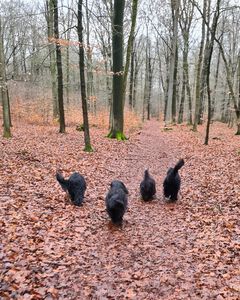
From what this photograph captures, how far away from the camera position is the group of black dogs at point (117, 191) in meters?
6.82

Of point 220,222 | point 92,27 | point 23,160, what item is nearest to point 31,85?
point 92,27

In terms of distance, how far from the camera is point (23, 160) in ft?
38.5

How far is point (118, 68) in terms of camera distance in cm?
1766

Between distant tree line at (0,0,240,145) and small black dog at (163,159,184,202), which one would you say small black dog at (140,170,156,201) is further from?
distant tree line at (0,0,240,145)

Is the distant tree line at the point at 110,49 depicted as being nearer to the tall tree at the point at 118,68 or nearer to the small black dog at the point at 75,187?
the tall tree at the point at 118,68

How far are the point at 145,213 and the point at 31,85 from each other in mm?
26728

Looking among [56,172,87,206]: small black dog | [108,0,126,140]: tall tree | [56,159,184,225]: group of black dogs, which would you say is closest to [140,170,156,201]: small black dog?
[56,159,184,225]: group of black dogs

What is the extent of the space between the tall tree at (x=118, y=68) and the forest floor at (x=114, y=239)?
6911 millimetres

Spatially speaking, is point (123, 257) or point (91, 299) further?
point (123, 257)

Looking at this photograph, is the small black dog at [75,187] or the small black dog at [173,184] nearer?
the small black dog at [75,187]

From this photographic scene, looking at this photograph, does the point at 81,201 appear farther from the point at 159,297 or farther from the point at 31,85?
the point at 31,85

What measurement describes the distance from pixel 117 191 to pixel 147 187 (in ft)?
5.25

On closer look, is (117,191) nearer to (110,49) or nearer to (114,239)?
(114,239)

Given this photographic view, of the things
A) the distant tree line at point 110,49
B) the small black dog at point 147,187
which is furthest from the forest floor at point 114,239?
the distant tree line at point 110,49
